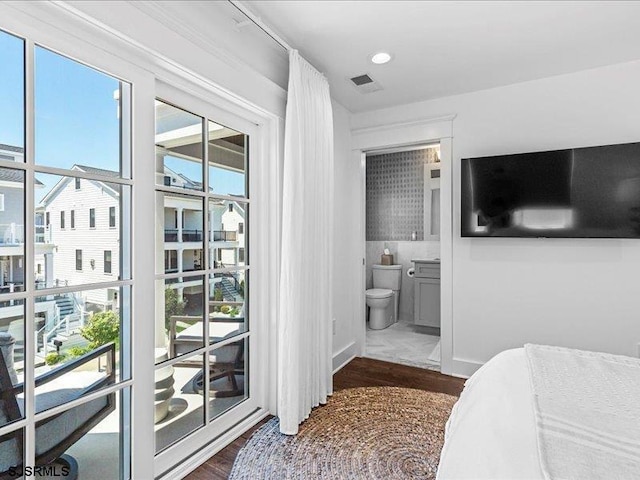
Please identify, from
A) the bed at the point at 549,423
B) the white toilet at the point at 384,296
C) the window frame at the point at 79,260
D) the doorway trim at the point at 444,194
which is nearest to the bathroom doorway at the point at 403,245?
the white toilet at the point at 384,296

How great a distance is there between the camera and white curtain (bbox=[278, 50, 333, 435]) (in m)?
2.19

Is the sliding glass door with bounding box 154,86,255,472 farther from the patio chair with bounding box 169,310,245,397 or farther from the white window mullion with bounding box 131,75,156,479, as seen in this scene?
the white window mullion with bounding box 131,75,156,479

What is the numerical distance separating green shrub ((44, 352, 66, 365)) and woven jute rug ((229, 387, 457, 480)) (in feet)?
3.38

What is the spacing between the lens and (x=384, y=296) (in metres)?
4.59

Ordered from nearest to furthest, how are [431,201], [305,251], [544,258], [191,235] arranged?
1. [191,235]
2. [305,251]
3. [544,258]
4. [431,201]

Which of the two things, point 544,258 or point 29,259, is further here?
point 544,258

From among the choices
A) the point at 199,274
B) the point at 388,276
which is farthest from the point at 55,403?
the point at 388,276

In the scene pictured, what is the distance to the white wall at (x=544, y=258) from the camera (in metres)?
2.55

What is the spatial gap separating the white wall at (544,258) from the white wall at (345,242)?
0.66 m

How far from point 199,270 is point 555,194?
2.64 meters

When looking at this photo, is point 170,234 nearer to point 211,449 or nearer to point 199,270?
point 199,270

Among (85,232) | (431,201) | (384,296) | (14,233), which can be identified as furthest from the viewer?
(431,201)

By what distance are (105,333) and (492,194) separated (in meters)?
2.83

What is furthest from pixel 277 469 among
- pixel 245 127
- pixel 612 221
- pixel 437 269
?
pixel 437 269
